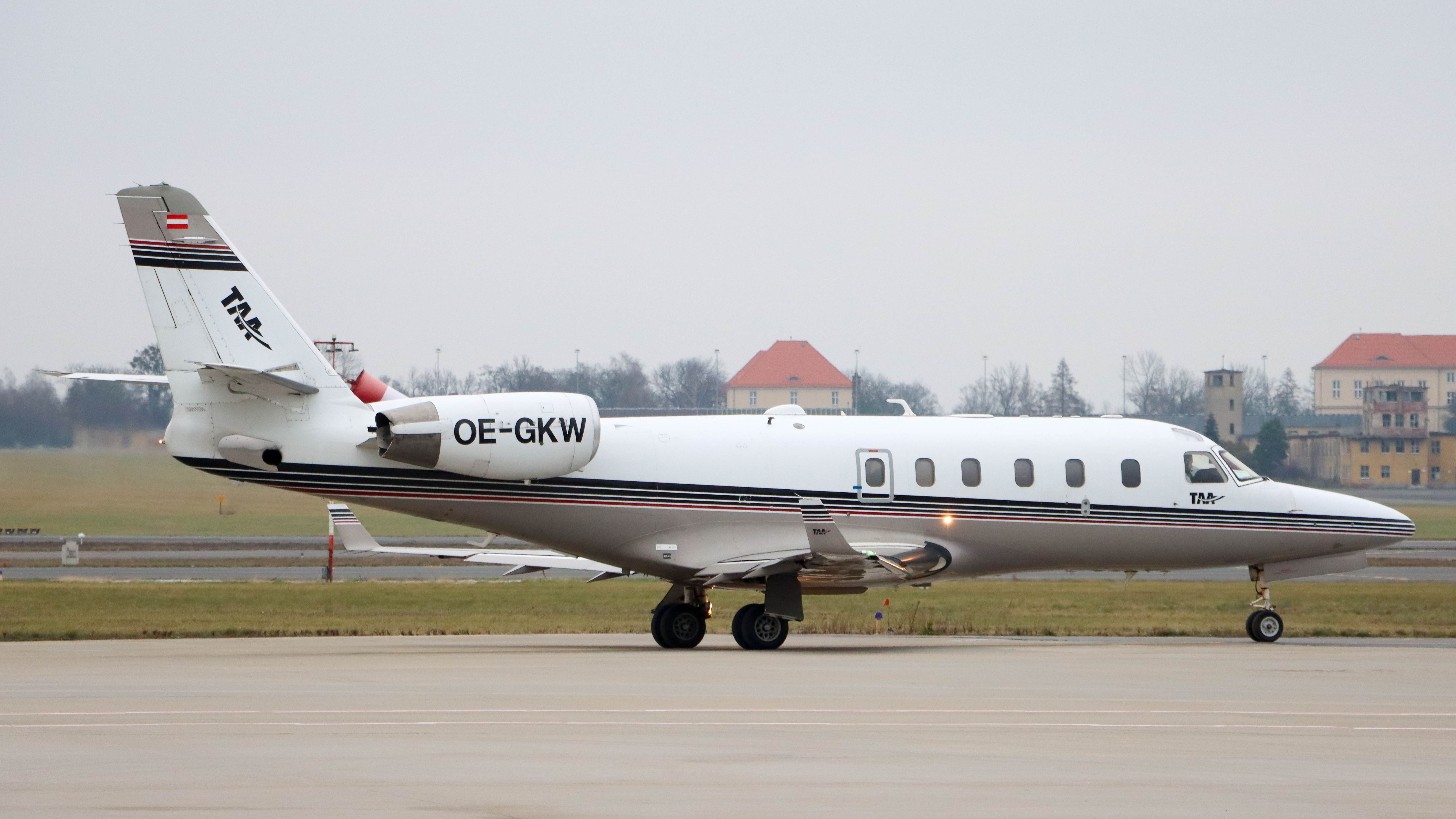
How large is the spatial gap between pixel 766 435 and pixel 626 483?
7.41ft

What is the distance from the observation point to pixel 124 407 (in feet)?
148

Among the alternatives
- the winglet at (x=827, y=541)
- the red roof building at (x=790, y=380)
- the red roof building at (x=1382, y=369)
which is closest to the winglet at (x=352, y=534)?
the winglet at (x=827, y=541)

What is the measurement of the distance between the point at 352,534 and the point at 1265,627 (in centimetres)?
1533

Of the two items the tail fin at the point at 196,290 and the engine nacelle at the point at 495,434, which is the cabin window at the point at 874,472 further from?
the tail fin at the point at 196,290

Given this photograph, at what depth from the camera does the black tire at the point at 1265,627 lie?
24.0 meters

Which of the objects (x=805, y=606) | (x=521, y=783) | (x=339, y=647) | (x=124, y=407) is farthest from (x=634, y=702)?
(x=124, y=407)

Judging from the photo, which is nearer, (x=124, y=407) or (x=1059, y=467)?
(x=1059, y=467)

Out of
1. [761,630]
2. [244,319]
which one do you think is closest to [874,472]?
[761,630]

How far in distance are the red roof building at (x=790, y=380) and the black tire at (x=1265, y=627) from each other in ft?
364

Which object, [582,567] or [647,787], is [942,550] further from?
[647,787]

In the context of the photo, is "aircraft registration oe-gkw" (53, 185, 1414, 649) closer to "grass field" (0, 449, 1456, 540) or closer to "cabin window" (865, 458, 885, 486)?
"cabin window" (865, 458, 885, 486)

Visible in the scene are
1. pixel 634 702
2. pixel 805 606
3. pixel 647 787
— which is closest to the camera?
pixel 647 787

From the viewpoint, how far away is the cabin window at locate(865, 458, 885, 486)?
2327cm

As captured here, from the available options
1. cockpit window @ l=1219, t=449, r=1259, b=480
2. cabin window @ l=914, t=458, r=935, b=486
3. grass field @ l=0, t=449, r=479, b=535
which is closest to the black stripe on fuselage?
cabin window @ l=914, t=458, r=935, b=486
